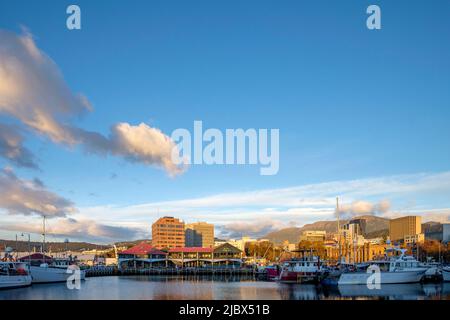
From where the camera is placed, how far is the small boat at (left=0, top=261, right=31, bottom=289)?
61.4 metres

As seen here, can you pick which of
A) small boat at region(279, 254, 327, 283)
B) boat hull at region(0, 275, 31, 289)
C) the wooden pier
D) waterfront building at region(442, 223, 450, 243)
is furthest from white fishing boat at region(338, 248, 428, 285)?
waterfront building at region(442, 223, 450, 243)

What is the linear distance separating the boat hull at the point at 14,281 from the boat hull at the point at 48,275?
12.7 ft

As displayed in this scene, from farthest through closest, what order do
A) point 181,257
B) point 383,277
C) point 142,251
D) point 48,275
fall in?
point 181,257 → point 142,251 → point 48,275 → point 383,277

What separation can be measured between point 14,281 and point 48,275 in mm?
9649

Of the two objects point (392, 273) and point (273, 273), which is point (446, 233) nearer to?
point (273, 273)

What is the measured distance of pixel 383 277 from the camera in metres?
62.7

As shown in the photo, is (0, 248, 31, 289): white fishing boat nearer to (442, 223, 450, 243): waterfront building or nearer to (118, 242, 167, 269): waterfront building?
(118, 242, 167, 269): waterfront building

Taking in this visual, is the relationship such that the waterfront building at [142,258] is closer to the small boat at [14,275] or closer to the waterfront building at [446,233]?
the small boat at [14,275]

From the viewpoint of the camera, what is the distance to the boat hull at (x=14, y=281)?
200ft

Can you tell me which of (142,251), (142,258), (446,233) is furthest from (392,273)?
(446,233)

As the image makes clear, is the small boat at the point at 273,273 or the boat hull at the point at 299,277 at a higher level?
the boat hull at the point at 299,277

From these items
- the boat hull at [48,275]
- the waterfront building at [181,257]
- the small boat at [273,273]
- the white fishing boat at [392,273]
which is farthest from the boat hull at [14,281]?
the waterfront building at [181,257]
